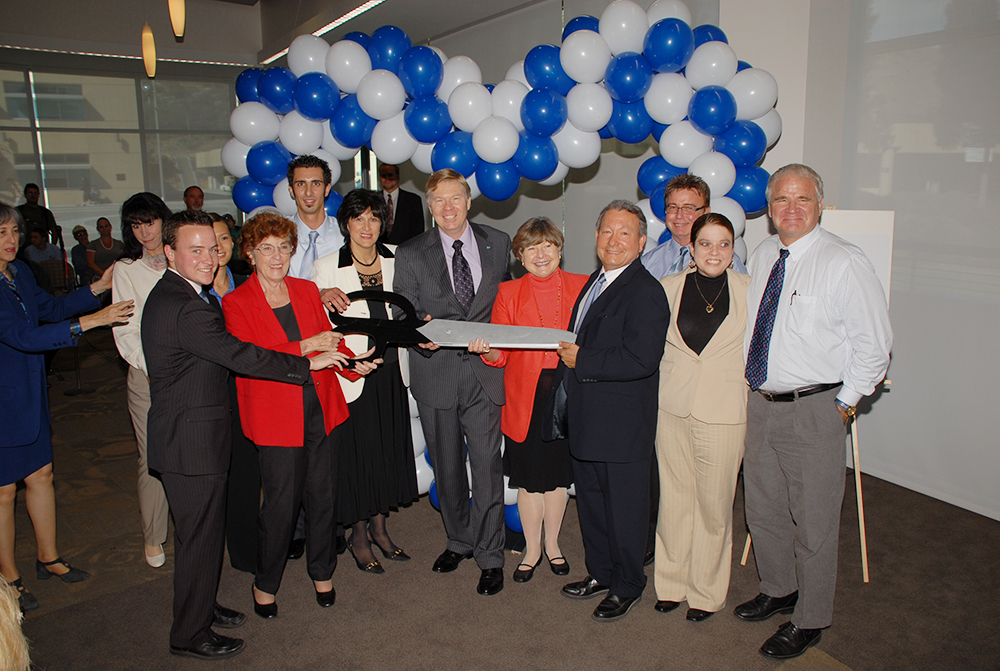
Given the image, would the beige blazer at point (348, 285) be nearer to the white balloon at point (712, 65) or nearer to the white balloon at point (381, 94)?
the white balloon at point (381, 94)

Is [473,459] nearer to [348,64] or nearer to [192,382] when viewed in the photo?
[192,382]

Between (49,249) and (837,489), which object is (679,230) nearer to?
(837,489)

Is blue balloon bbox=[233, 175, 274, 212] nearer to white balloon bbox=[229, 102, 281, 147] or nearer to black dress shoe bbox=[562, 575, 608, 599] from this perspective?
white balloon bbox=[229, 102, 281, 147]

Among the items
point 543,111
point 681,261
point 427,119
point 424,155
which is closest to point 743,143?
point 681,261

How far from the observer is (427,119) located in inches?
155

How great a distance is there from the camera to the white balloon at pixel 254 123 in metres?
4.43

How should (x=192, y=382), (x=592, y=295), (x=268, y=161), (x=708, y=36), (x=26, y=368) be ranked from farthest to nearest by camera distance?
(x=268, y=161) → (x=708, y=36) → (x=26, y=368) → (x=592, y=295) → (x=192, y=382)

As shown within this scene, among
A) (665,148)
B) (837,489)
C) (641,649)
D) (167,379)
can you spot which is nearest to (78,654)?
(167,379)

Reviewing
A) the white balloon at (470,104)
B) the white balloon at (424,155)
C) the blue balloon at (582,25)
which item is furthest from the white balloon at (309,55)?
A: the blue balloon at (582,25)

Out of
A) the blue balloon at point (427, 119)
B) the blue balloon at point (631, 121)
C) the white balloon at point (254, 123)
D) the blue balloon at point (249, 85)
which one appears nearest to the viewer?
the blue balloon at point (631, 121)

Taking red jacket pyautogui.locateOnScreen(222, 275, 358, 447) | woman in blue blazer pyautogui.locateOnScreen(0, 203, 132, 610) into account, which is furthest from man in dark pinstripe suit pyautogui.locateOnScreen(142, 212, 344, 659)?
woman in blue blazer pyautogui.locateOnScreen(0, 203, 132, 610)

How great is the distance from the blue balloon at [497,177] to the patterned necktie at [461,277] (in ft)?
3.53

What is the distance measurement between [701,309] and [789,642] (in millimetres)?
1362

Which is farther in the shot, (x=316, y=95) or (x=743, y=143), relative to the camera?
(x=316, y=95)
